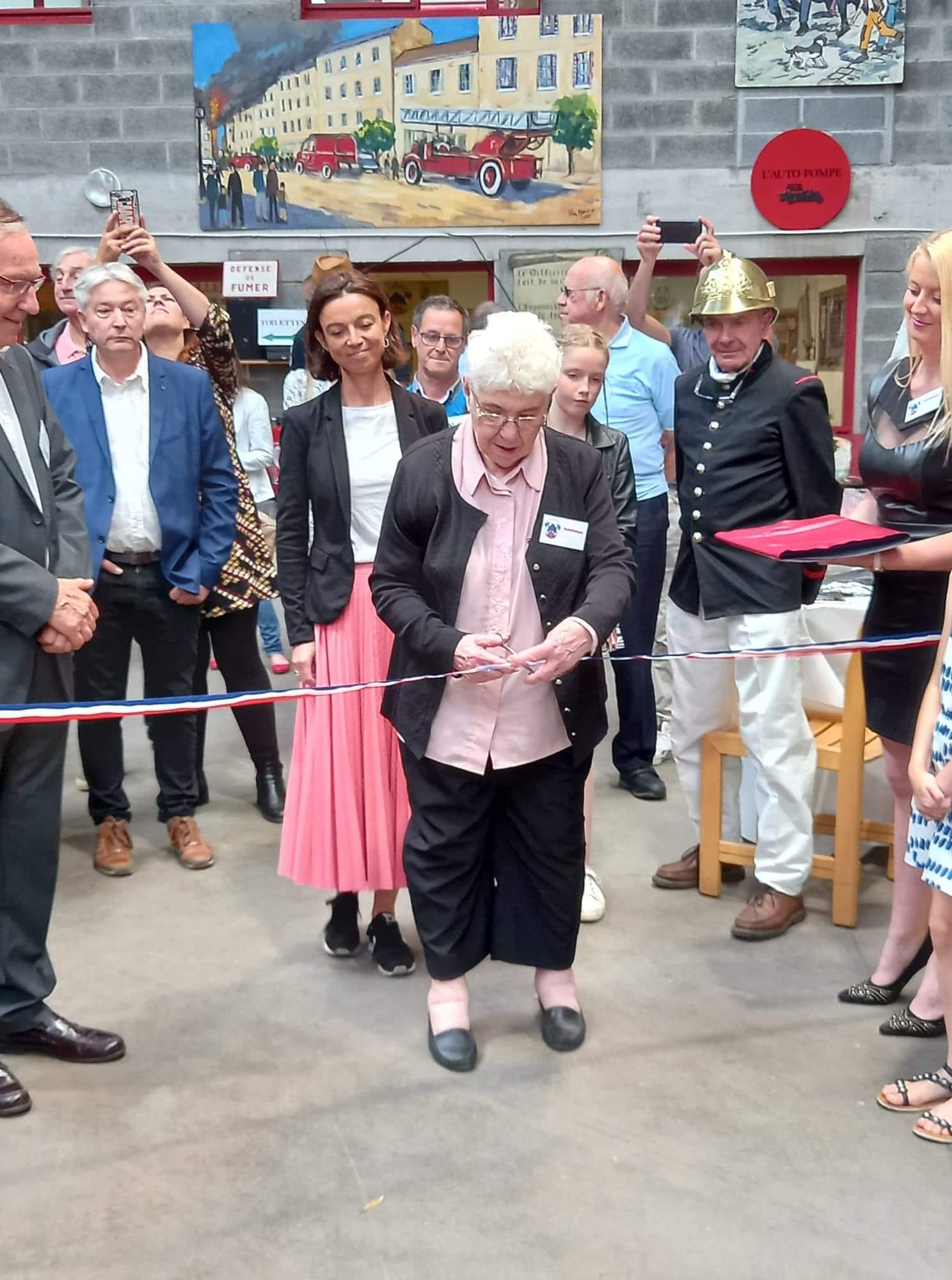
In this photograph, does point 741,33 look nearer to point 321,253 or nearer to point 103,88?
point 321,253

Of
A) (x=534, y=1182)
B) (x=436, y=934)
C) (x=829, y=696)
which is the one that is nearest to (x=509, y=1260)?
(x=534, y=1182)

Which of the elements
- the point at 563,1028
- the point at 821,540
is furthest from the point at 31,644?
the point at 821,540

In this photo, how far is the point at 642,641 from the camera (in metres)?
4.35

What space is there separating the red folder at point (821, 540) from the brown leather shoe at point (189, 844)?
1.96 meters

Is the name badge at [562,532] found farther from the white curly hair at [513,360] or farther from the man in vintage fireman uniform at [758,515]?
the man in vintage fireman uniform at [758,515]

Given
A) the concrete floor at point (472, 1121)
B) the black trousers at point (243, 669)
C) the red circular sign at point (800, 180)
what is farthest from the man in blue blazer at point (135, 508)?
the red circular sign at point (800, 180)

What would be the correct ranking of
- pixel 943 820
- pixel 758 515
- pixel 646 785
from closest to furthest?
1. pixel 943 820
2. pixel 758 515
3. pixel 646 785

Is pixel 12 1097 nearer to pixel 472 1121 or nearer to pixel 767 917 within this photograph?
pixel 472 1121

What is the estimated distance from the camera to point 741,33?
7.21 m

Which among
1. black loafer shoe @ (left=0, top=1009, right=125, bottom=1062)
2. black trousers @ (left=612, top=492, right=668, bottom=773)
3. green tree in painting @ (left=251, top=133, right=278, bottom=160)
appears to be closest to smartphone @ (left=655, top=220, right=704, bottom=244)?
black trousers @ (left=612, top=492, right=668, bottom=773)

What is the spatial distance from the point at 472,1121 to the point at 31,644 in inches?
49.7

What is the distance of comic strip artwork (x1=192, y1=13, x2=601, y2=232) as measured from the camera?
7262mm

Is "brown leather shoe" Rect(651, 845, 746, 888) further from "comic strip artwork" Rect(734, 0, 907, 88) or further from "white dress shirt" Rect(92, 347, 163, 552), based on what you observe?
"comic strip artwork" Rect(734, 0, 907, 88)

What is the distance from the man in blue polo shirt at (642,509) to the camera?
4.28 meters
